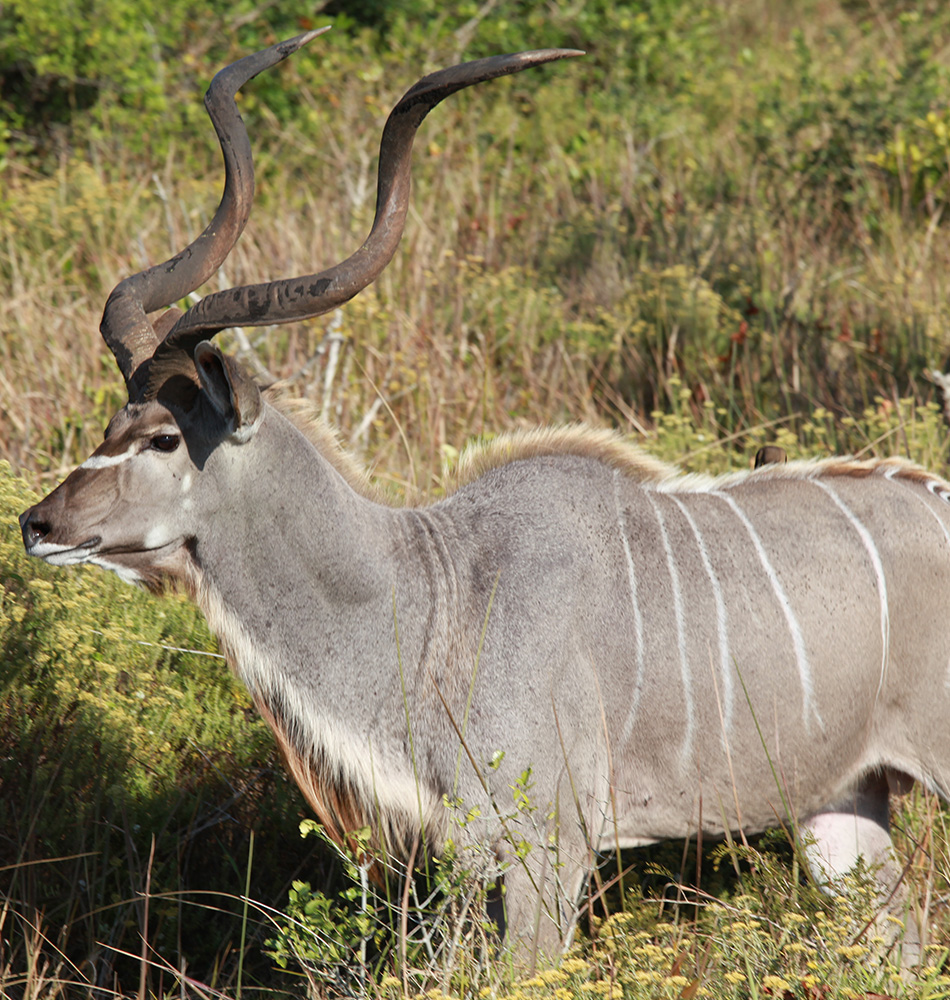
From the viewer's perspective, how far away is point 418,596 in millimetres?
2801

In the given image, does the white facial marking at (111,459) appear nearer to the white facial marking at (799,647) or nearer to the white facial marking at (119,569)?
the white facial marking at (119,569)

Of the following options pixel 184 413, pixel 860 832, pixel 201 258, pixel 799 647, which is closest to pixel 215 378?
pixel 184 413

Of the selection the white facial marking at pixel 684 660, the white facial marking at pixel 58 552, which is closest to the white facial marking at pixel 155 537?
the white facial marking at pixel 58 552

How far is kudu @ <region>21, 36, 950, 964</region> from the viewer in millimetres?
2613

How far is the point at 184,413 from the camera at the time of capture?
2637 millimetres

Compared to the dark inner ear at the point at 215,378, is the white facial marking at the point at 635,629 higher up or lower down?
lower down

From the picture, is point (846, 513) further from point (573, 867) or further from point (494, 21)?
point (494, 21)

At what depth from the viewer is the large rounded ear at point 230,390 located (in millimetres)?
2496

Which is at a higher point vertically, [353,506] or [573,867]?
[353,506]

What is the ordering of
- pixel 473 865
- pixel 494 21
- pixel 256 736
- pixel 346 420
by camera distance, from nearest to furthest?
pixel 473 865 → pixel 256 736 → pixel 346 420 → pixel 494 21

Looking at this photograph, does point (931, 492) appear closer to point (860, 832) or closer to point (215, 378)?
point (860, 832)

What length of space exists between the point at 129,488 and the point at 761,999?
1742mm

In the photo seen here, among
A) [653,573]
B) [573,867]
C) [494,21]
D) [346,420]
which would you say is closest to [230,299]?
[653,573]

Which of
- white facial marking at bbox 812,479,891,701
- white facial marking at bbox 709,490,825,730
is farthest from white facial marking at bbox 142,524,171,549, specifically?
white facial marking at bbox 812,479,891,701
